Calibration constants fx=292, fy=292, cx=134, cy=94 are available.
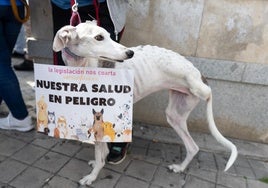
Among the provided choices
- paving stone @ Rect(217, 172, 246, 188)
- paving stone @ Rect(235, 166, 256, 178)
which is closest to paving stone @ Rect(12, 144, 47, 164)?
paving stone @ Rect(217, 172, 246, 188)

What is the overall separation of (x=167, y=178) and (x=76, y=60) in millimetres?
1523

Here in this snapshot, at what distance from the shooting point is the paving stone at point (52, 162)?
2907 millimetres

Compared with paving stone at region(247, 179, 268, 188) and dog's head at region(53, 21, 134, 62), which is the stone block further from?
dog's head at region(53, 21, 134, 62)

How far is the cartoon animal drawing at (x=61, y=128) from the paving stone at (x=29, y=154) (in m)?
0.68

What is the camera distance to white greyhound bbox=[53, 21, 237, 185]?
7.07ft

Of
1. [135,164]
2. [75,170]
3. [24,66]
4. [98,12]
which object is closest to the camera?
[98,12]

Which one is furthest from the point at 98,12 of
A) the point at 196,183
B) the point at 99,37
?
the point at 196,183

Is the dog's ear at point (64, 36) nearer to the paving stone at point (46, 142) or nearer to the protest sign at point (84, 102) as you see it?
the protest sign at point (84, 102)

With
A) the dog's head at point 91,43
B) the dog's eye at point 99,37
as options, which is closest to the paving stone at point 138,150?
the dog's head at point 91,43

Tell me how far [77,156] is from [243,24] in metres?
2.42

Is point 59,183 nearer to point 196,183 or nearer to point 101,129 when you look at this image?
point 101,129

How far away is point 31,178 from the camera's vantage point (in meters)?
2.73

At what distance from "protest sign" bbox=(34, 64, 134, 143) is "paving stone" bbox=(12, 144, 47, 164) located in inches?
25.5

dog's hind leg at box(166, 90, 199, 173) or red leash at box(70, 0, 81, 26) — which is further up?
red leash at box(70, 0, 81, 26)
